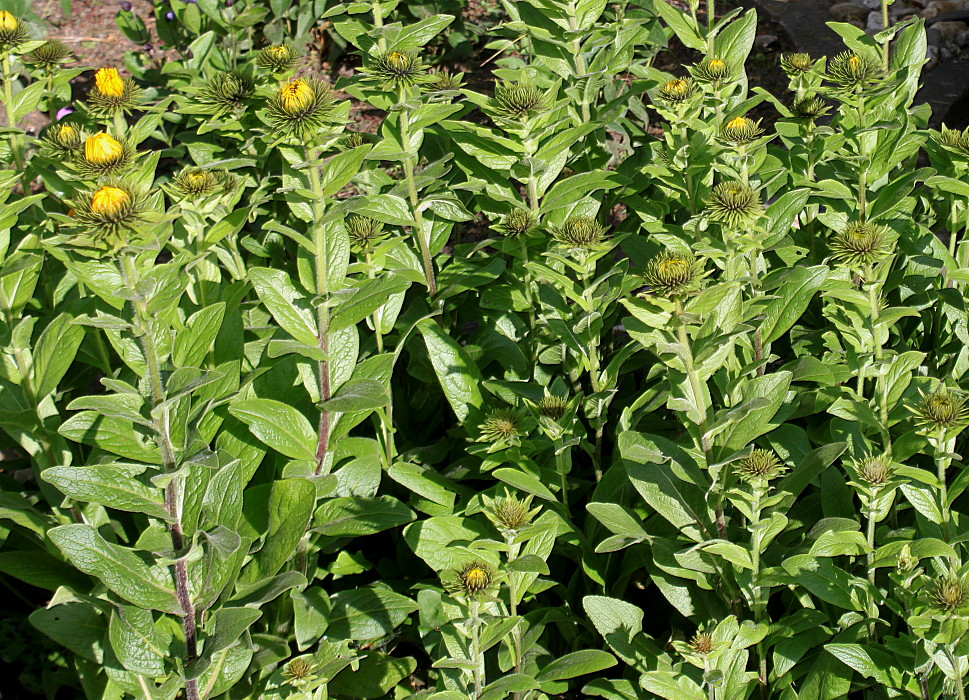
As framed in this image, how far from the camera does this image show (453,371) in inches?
98.3

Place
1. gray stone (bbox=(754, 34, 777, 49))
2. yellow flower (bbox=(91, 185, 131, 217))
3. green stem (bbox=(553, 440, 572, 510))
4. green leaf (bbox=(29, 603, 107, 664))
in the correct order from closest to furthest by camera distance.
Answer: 1. yellow flower (bbox=(91, 185, 131, 217))
2. green leaf (bbox=(29, 603, 107, 664))
3. green stem (bbox=(553, 440, 572, 510))
4. gray stone (bbox=(754, 34, 777, 49))

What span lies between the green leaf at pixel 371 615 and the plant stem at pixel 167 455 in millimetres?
343

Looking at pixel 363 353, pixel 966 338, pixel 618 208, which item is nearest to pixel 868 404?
pixel 966 338

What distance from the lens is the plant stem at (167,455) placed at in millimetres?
1917

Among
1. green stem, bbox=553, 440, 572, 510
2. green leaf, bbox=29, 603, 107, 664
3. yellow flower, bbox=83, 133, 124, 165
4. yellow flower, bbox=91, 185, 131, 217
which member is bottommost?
green leaf, bbox=29, 603, 107, 664

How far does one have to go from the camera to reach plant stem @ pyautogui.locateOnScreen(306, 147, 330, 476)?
7.14ft

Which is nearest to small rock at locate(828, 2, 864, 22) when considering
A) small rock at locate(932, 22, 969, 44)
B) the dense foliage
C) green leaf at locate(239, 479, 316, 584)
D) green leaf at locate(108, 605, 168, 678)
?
small rock at locate(932, 22, 969, 44)

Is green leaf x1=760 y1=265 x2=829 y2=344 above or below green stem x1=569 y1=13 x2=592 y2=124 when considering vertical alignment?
below

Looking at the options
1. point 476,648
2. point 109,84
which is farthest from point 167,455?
point 109,84

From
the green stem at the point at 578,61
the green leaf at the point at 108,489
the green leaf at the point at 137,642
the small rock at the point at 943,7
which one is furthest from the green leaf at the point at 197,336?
the small rock at the point at 943,7

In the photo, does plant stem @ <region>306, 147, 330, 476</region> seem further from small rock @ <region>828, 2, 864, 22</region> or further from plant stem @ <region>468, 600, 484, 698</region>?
small rock @ <region>828, 2, 864, 22</region>

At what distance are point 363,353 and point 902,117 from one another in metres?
1.66

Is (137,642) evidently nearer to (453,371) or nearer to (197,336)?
(197,336)

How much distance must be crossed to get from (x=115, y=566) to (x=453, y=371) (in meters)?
0.96
